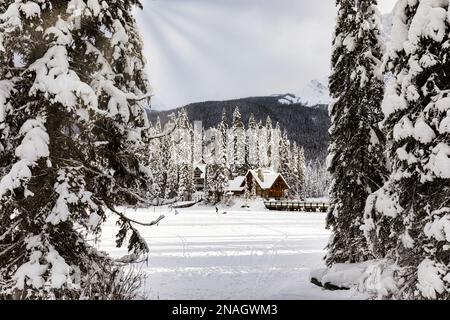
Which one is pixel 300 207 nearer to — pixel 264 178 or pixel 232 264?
pixel 264 178

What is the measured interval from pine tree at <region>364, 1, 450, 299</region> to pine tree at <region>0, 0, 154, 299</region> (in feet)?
16.5

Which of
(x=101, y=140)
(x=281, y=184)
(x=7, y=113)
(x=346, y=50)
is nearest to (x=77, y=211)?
(x=101, y=140)

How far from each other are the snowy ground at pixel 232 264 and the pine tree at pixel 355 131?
258 centimetres

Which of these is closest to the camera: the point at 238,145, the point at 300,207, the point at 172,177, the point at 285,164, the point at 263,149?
the point at 300,207

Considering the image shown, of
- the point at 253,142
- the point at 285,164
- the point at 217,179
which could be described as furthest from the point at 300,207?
the point at 253,142

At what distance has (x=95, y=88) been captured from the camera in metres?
7.15

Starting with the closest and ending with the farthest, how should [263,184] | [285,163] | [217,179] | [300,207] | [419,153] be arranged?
[419,153] < [300,207] < [217,179] < [263,184] < [285,163]

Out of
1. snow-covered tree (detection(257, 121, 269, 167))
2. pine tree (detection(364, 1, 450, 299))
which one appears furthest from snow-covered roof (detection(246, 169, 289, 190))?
pine tree (detection(364, 1, 450, 299))

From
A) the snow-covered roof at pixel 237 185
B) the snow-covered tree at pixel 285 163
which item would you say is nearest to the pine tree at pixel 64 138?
the snow-covered roof at pixel 237 185

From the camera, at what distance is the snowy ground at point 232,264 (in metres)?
13.1

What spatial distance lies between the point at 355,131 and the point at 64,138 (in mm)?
11395

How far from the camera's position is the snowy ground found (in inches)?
517

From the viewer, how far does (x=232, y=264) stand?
18469 mm

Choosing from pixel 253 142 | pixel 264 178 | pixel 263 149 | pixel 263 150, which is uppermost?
pixel 253 142
